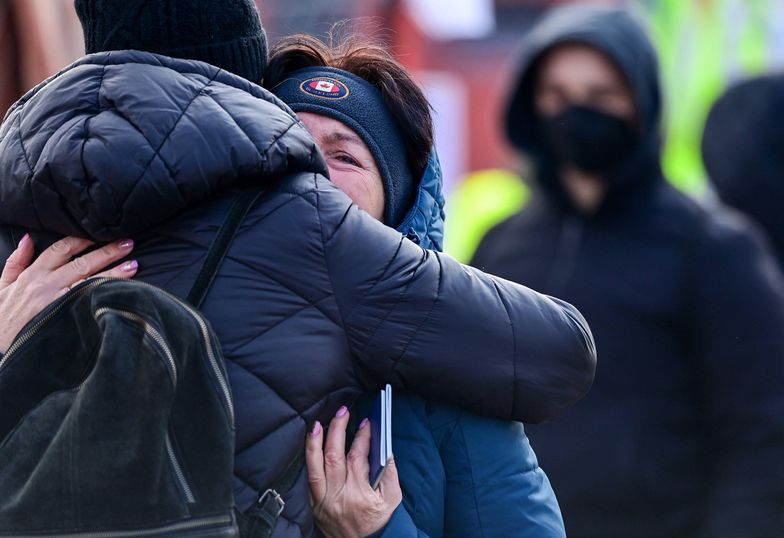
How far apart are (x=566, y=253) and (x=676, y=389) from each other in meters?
0.59

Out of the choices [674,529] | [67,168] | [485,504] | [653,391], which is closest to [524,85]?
[653,391]

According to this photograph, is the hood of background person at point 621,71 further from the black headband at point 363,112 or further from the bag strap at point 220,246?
the bag strap at point 220,246

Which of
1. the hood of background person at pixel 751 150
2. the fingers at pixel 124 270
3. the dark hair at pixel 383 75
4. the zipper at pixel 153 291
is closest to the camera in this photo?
the zipper at pixel 153 291

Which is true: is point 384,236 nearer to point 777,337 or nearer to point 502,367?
point 502,367

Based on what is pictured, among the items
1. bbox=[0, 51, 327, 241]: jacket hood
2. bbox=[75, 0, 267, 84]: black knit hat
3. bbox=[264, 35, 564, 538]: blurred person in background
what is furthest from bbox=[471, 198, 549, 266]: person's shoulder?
bbox=[0, 51, 327, 241]: jacket hood

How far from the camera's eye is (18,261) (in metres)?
2.03

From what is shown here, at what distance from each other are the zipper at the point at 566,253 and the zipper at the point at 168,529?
2.34 metres

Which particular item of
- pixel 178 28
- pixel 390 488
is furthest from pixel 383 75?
pixel 390 488

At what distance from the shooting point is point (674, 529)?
362 cm

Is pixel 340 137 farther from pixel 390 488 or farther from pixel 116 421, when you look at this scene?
pixel 116 421

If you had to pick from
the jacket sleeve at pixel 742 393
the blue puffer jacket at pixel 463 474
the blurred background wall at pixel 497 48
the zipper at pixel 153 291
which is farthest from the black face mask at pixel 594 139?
the blurred background wall at pixel 497 48

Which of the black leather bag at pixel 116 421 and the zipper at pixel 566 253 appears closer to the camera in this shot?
the black leather bag at pixel 116 421

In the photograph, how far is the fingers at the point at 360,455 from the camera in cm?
209

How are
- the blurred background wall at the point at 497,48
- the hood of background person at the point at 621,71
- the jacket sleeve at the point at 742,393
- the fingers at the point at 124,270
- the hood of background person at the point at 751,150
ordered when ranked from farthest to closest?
the blurred background wall at the point at 497,48
the hood of background person at the point at 751,150
the hood of background person at the point at 621,71
the jacket sleeve at the point at 742,393
the fingers at the point at 124,270
